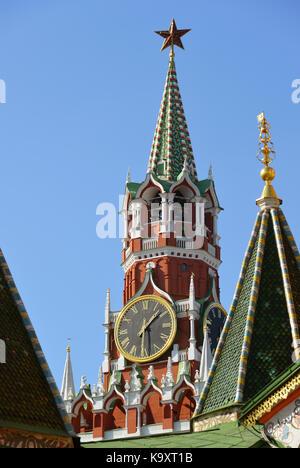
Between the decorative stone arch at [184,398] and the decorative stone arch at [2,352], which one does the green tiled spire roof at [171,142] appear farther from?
the decorative stone arch at [2,352]

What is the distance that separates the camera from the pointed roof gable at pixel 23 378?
17.0 m

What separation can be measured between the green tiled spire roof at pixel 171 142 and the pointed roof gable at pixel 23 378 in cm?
4847

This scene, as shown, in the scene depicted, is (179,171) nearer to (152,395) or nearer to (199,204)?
(199,204)

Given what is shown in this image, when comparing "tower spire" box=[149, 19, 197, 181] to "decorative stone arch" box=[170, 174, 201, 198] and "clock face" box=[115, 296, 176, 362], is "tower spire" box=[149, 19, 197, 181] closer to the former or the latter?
"decorative stone arch" box=[170, 174, 201, 198]

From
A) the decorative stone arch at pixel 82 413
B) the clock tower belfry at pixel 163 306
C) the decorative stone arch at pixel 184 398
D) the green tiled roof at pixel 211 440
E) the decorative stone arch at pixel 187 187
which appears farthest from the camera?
the decorative stone arch at pixel 187 187

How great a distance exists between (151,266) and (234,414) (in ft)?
147

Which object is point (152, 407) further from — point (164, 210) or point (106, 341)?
point (164, 210)

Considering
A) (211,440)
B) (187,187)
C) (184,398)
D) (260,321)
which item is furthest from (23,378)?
(187,187)

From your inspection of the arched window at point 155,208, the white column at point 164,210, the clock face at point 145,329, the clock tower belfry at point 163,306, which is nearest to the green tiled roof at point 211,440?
the clock tower belfry at point 163,306

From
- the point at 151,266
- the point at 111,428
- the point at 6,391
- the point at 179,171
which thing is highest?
the point at 179,171

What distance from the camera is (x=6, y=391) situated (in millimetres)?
17125

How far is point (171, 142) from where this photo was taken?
6900 centimetres
